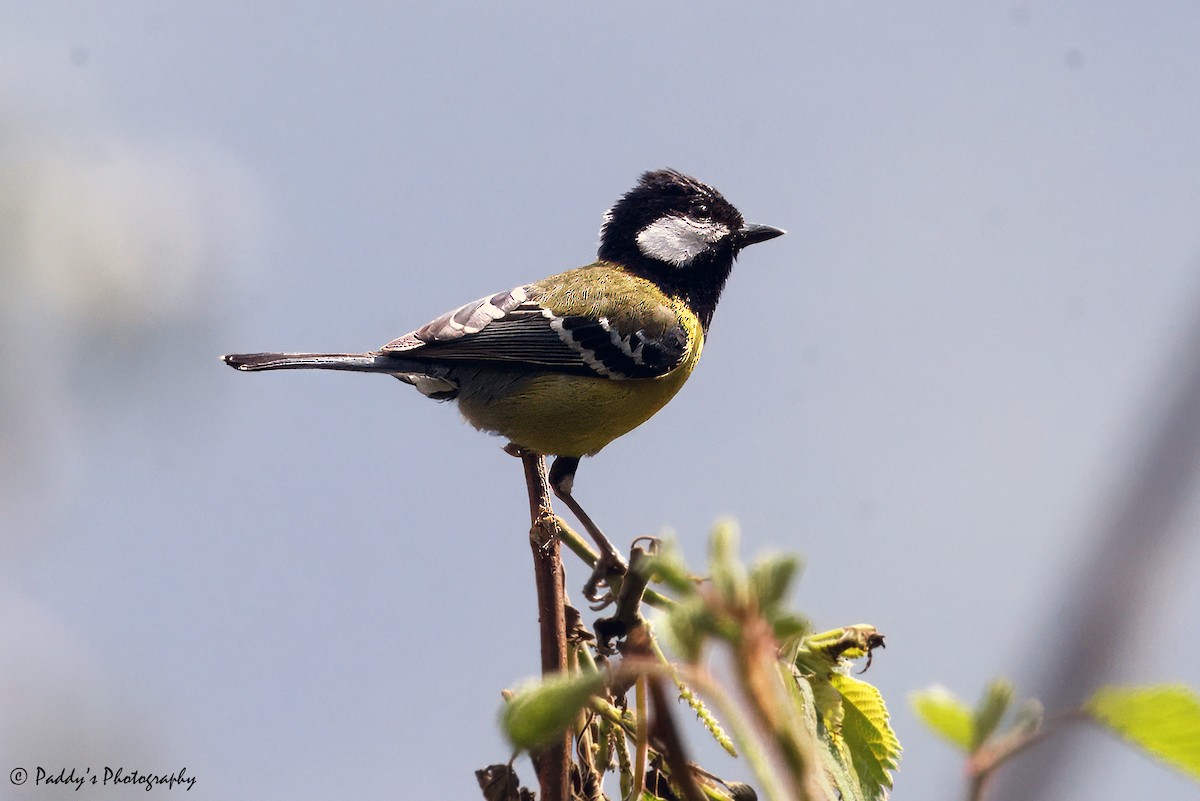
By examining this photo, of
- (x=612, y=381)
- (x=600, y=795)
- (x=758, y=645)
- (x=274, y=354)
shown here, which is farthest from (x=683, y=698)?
(x=274, y=354)

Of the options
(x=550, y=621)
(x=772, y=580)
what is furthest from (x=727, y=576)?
(x=550, y=621)

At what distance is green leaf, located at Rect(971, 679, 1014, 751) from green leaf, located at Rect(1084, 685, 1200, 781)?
0.19 feet

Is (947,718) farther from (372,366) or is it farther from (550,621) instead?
(372,366)

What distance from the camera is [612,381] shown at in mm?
4684

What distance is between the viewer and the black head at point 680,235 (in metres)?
5.57

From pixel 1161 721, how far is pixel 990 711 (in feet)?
0.33

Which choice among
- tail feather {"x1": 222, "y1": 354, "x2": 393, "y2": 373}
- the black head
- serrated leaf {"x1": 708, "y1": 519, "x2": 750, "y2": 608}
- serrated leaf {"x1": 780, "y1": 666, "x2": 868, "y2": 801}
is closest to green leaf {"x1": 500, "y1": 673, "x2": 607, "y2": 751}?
serrated leaf {"x1": 708, "y1": 519, "x2": 750, "y2": 608}

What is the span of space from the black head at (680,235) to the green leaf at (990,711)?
476 cm

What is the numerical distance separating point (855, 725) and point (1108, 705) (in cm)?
143

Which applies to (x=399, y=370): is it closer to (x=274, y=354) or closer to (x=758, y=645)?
(x=274, y=354)

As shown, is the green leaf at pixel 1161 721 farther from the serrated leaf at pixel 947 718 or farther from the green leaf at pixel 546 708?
the green leaf at pixel 546 708

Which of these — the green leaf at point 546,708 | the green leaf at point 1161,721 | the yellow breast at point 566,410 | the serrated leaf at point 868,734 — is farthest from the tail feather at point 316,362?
the green leaf at point 1161,721

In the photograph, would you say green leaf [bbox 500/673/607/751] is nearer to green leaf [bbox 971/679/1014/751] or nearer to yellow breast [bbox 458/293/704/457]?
green leaf [bbox 971/679/1014/751]

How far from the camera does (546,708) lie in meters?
0.77
